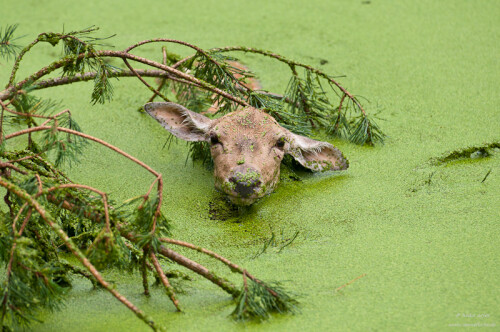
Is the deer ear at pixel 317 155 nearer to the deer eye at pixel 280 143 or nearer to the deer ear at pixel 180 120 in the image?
the deer eye at pixel 280 143

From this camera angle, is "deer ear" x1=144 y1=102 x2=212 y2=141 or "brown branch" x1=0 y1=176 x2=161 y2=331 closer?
"brown branch" x1=0 y1=176 x2=161 y2=331

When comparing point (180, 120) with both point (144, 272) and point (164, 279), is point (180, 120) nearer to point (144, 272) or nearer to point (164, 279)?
point (144, 272)

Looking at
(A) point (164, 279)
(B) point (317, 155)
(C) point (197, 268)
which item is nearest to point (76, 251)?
(A) point (164, 279)

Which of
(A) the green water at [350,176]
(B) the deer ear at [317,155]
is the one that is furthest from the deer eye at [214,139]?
(B) the deer ear at [317,155]

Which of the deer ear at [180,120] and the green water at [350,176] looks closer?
the green water at [350,176]

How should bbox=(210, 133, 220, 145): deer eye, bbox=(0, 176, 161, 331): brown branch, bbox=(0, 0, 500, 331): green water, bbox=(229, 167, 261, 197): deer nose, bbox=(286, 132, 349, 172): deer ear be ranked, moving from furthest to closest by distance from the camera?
bbox=(286, 132, 349, 172): deer ear → bbox=(210, 133, 220, 145): deer eye → bbox=(229, 167, 261, 197): deer nose → bbox=(0, 0, 500, 331): green water → bbox=(0, 176, 161, 331): brown branch

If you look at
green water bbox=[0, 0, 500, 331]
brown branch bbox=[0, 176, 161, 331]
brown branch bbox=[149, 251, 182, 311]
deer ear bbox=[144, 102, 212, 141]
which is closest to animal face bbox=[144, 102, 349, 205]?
deer ear bbox=[144, 102, 212, 141]

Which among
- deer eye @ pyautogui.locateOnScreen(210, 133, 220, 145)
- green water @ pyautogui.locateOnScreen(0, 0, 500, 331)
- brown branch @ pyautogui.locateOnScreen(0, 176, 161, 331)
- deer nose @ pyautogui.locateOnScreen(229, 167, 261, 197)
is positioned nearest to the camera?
brown branch @ pyautogui.locateOnScreen(0, 176, 161, 331)

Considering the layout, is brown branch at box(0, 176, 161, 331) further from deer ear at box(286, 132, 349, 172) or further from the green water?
deer ear at box(286, 132, 349, 172)
